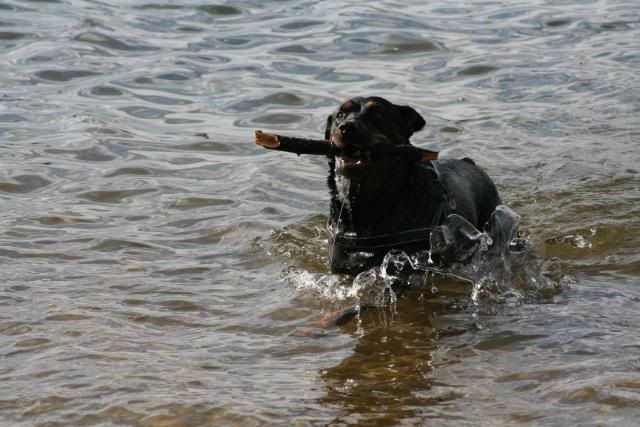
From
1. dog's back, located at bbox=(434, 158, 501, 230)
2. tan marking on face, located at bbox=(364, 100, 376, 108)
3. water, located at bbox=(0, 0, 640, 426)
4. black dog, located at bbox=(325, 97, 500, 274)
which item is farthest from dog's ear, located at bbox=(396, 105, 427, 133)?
water, located at bbox=(0, 0, 640, 426)

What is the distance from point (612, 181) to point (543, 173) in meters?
0.79

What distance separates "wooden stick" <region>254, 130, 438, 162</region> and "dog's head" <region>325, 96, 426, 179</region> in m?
0.05

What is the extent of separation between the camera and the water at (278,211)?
559 centimetres

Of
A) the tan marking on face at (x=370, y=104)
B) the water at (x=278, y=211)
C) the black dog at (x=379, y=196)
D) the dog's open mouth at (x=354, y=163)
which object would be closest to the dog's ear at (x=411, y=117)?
the black dog at (x=379, y=196)

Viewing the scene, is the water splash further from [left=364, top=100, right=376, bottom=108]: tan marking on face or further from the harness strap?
[left=364, top=100, right=376, bottom=108]: tan marking on face

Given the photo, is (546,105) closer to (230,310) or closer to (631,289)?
(631,289)

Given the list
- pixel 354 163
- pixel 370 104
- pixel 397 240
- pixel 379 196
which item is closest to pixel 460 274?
pixel 397 240

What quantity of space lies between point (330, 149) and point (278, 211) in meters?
3.00

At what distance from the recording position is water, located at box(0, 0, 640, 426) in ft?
18.3

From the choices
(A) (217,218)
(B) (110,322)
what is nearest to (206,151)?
(A) (217,218)

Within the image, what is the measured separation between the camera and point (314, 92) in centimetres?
1445

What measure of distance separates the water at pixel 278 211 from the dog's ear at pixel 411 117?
4.01 ft

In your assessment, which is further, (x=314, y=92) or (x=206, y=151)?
(x=314, y=92)

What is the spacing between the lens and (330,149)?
7.07 metres
